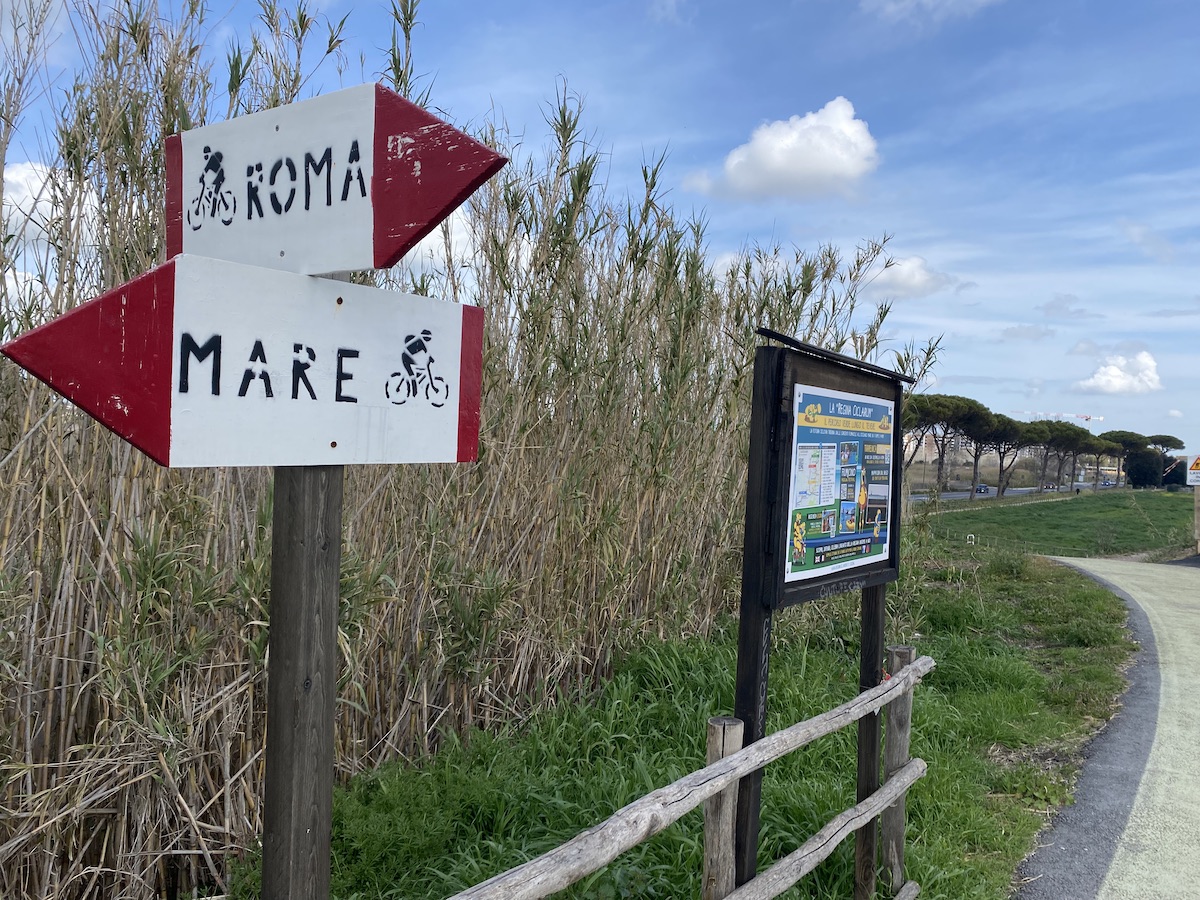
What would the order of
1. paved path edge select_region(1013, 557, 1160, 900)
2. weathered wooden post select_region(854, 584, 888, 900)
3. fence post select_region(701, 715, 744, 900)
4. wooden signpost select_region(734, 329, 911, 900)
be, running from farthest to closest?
paved path edge select_region(1013, 557, 1160, 900) → weathered wooden post select_region(854, 584, 888, 900) → wooden signpost select_region(734, 329, 911, 900) → fence post select_region(701, 715, 744, 900)

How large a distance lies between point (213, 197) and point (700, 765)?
2921 millimetres

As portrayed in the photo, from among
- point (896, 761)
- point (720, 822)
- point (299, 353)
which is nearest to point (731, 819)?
point (720, 822)

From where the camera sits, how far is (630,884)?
2832mm

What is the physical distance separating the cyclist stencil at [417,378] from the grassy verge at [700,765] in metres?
1.85

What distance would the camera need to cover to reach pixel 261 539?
115 inches

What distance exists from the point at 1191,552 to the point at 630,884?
654 inches

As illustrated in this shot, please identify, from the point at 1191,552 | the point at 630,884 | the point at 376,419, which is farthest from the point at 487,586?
the point at 1191,552

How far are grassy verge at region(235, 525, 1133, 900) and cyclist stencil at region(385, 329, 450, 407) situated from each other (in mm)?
1852

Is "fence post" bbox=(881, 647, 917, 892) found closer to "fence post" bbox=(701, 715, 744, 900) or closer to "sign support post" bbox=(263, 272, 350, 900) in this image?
"fence post" bbox=(701, 715, 744, 900)

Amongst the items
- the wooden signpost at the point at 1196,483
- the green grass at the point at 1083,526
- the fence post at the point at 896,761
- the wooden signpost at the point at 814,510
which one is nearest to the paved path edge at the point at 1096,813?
the fence post at the point at 896,761

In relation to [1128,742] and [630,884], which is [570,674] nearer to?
[630,884]

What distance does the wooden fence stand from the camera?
1.82 metres

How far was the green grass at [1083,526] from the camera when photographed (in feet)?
55.4

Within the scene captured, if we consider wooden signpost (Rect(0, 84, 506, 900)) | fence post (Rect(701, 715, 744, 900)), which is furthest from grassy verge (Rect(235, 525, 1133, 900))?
wooden signpost (Rect(0, 84, 506, 900))
